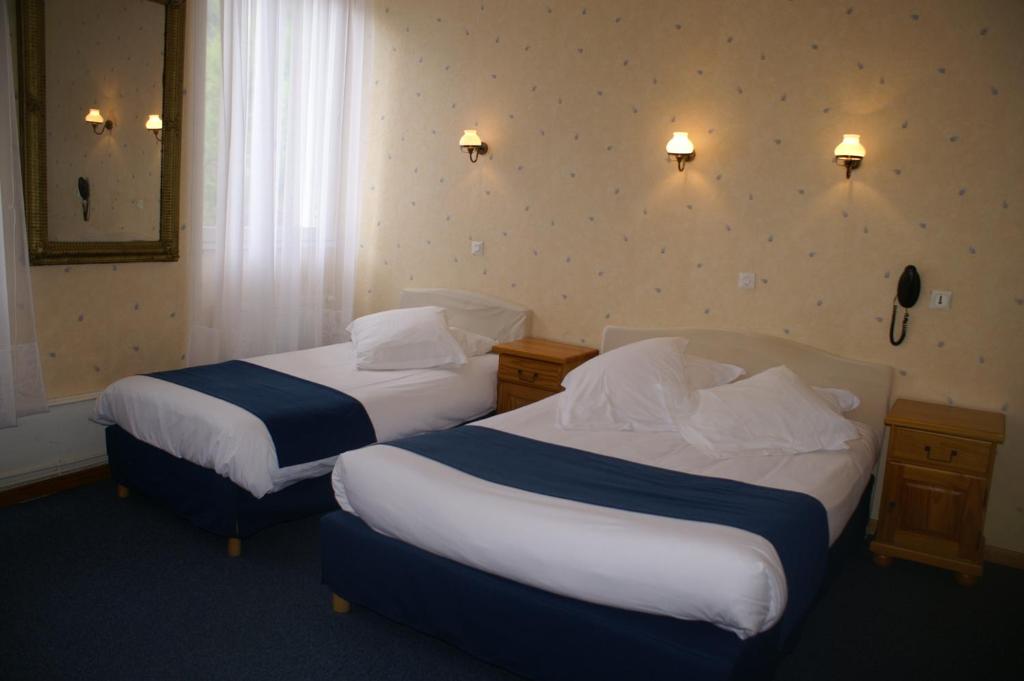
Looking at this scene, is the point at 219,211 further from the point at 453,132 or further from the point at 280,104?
the point at 453,132

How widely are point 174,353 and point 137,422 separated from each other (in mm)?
1016

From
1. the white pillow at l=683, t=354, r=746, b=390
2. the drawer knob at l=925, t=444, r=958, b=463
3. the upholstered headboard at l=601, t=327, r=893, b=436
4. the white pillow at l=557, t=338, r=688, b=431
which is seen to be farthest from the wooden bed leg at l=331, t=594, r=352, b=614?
the drawer knob at l=925, t=444, r=958, b=463

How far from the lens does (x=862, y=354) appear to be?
12.2ft

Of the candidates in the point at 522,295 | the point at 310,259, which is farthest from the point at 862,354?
the point at 310,259

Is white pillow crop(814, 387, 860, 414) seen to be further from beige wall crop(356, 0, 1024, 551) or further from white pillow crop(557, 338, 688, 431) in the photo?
white pillow crop(557, 338, 688, 431)

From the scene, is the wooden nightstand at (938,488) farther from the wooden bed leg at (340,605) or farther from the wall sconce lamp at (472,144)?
the wall sconce lamp at (472,144)

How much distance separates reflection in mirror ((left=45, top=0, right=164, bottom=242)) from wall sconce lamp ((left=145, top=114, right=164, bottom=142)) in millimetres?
28

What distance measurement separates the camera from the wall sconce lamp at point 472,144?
4.75m

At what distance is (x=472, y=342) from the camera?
461 cm

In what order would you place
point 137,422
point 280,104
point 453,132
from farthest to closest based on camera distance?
point 453,132, point 280,104, point 137,422

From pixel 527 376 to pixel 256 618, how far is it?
6.65 feet

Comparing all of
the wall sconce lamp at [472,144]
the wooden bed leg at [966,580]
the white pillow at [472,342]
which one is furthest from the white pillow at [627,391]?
the wall sconce lamp at [472,144]

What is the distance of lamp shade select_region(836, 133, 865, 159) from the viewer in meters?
3.51

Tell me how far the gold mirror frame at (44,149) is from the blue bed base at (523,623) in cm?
217
